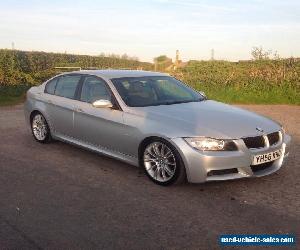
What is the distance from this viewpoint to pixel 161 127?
5699mm

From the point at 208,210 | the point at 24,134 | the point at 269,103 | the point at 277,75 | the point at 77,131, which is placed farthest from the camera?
the point at 277,75

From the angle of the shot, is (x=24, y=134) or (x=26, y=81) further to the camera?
(x=26, y=81)

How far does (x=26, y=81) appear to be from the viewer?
2067 centimetres

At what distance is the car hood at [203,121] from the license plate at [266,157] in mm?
284

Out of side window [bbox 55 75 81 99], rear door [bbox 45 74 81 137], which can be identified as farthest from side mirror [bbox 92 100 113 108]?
side window [bbox 55 75 81 99]

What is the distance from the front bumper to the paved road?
0.24m

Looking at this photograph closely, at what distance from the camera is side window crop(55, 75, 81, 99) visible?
292 inches

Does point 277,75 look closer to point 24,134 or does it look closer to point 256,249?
point 24,134

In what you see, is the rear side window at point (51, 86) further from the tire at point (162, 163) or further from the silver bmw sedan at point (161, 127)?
the tire at point (162, 163)

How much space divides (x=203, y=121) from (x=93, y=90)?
2105mm

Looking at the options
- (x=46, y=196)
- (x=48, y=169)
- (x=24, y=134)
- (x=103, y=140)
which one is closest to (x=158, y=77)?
(x=103, y=140)

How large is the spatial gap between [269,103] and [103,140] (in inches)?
466

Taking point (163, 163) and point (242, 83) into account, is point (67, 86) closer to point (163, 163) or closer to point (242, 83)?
point (163, 163)

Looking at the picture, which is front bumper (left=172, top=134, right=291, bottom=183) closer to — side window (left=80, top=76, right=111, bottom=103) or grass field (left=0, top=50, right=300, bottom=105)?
side window (left=80, top=76, right=111, bottom=103)
